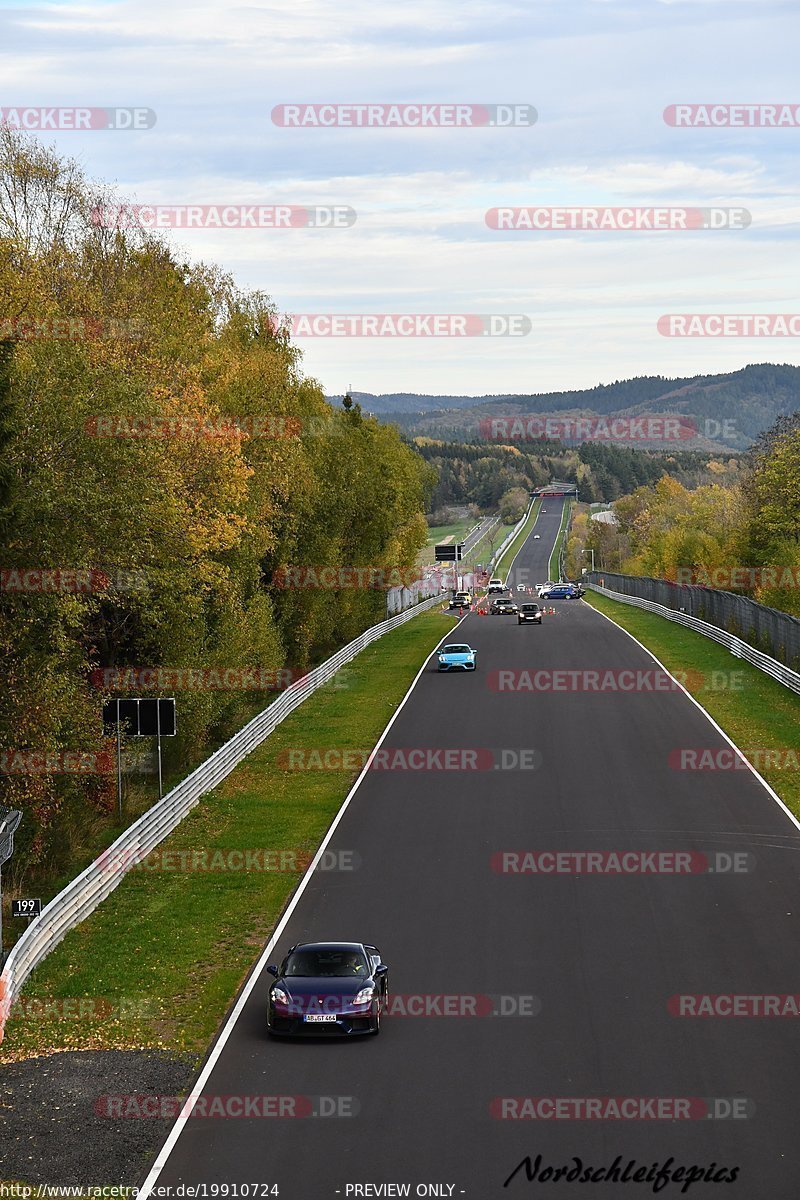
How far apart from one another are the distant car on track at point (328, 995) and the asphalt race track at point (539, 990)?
0.98 ft

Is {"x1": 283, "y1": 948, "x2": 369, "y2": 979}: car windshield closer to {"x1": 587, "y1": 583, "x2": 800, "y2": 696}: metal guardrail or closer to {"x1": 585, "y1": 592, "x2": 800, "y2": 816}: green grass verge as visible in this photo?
{"x1": 585, "y1": 592, "x2": 800, "y2": 816}: green grass verge

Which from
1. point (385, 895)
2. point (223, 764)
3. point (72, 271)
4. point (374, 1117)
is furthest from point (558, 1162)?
point (72, 271)

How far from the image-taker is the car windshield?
60.3ft

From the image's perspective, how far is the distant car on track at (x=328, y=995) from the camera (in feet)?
58.1

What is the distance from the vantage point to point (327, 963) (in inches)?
730

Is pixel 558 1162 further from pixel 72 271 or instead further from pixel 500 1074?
pixel 72 271

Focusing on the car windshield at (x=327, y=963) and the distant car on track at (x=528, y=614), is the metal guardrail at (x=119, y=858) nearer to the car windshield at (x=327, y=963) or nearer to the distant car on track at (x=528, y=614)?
the car windshield at (x=327, y=963)

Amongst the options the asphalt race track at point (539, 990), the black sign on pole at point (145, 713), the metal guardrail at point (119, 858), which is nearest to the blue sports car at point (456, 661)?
the metal guardrail at point (119, 858)

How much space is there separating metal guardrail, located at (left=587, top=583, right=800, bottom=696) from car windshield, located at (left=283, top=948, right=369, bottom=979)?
32.3 metres

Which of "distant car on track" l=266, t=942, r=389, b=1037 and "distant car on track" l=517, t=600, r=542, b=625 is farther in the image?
"distant car on track" l=517, t=600, r=542, b=625

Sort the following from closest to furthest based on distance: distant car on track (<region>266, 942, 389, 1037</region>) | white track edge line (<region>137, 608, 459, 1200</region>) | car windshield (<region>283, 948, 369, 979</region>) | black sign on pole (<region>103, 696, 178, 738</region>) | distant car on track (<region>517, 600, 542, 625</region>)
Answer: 1. white track edge line (<region>137, 608, 459, 1200</region>)
2. distant car on track (<region>266, 942, 389, 1037</region>)
3. car windshield (<region>283, 948, 369, 979</region>)
4. black sign on pole (<region>103, 696, 178, 738</region>)
5. distant car on track (<region>517, 600, 542, 625</region>)

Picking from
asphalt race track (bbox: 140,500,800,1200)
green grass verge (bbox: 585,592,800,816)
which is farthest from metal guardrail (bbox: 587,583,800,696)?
asphalt race track (bbox: 140,500,800,1200)

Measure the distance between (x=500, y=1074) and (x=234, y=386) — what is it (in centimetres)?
3683

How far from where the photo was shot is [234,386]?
4919 centimetres
